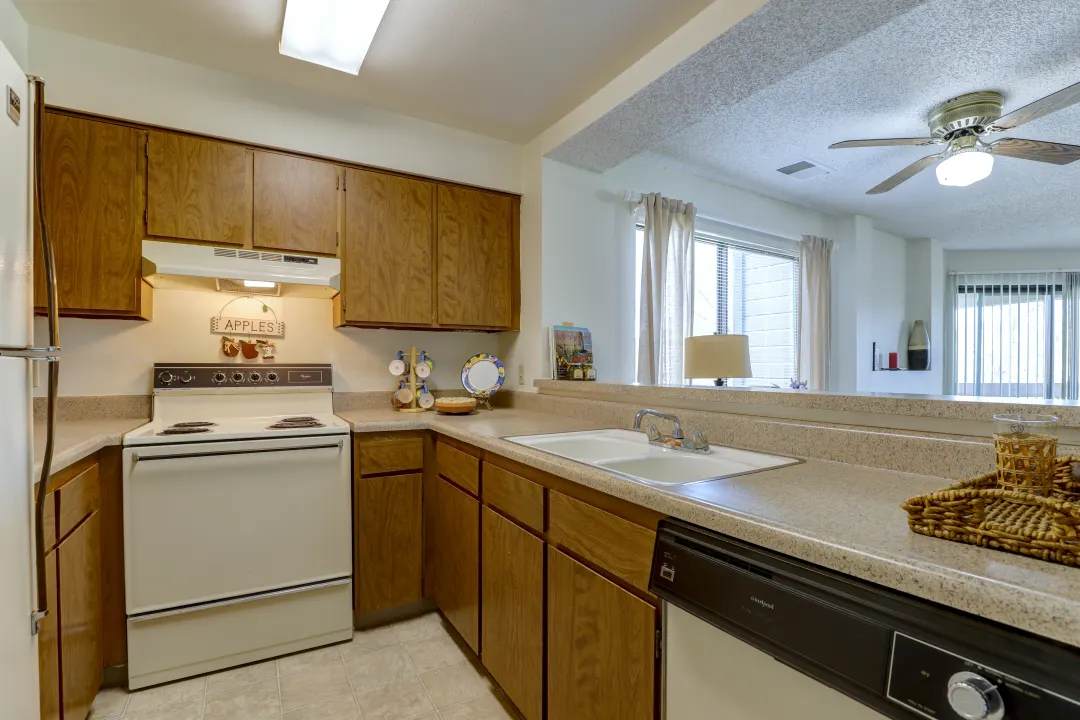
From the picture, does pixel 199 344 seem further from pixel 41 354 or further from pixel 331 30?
pixel 331 30

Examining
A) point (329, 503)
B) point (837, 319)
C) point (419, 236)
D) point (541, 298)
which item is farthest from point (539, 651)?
point (837, 319)

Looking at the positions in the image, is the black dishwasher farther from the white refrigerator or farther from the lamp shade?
the lamp shade

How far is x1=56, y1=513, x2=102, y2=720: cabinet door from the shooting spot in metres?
1.45

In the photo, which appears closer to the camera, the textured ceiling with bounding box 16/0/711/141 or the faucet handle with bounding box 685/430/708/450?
the faucet handle with bounding box 685/430/708/450

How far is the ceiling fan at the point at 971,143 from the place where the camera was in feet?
7.97

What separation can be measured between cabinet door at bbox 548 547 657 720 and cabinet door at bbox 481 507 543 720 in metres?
0.07

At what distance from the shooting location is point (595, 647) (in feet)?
4.03

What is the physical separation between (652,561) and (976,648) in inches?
21.1

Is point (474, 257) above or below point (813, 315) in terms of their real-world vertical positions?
above

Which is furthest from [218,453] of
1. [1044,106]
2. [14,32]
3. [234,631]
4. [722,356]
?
[1044,106]

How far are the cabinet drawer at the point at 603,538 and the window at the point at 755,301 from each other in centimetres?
274

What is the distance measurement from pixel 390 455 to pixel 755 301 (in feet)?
10.8

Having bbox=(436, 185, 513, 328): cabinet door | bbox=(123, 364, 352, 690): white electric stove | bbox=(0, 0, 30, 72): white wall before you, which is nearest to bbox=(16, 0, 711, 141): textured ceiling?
bbox=(0, 0, 30, 72): white wall

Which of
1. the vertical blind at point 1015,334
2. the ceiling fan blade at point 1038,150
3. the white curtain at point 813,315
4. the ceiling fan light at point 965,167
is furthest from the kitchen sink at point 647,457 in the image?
the vertical blind at point 1015,334
